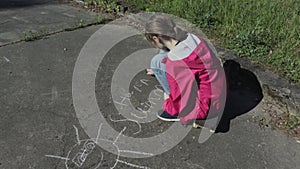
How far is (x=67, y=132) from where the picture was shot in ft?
8.48

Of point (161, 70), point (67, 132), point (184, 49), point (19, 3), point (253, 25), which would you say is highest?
point (184, 49)

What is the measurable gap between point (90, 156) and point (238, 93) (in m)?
1.68

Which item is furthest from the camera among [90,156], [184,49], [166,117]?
[166,117]

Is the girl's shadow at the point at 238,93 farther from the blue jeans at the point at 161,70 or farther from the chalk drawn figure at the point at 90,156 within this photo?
the chalk drawn figure at the point at 90,156

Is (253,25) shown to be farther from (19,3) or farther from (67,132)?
(19,3)

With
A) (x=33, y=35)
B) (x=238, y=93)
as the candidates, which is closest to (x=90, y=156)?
(x=238, y=93)

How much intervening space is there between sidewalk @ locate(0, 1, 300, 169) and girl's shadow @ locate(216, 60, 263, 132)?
2.2 inches

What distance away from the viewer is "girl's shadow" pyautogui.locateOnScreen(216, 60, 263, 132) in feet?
9.47

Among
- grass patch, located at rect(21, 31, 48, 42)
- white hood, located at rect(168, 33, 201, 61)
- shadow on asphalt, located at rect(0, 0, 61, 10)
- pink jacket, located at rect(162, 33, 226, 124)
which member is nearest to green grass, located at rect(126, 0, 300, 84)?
pink jacket, located at rect(162, 33, 226, 124)

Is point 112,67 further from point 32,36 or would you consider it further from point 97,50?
point 32,36

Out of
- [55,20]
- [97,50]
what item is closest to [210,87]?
[97,50]

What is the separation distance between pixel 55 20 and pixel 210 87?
3.42 metres

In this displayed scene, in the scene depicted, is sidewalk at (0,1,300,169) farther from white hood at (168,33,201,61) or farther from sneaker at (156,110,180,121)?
white hood at (168,33,201,61)

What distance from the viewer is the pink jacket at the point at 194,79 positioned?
2.51 metres
